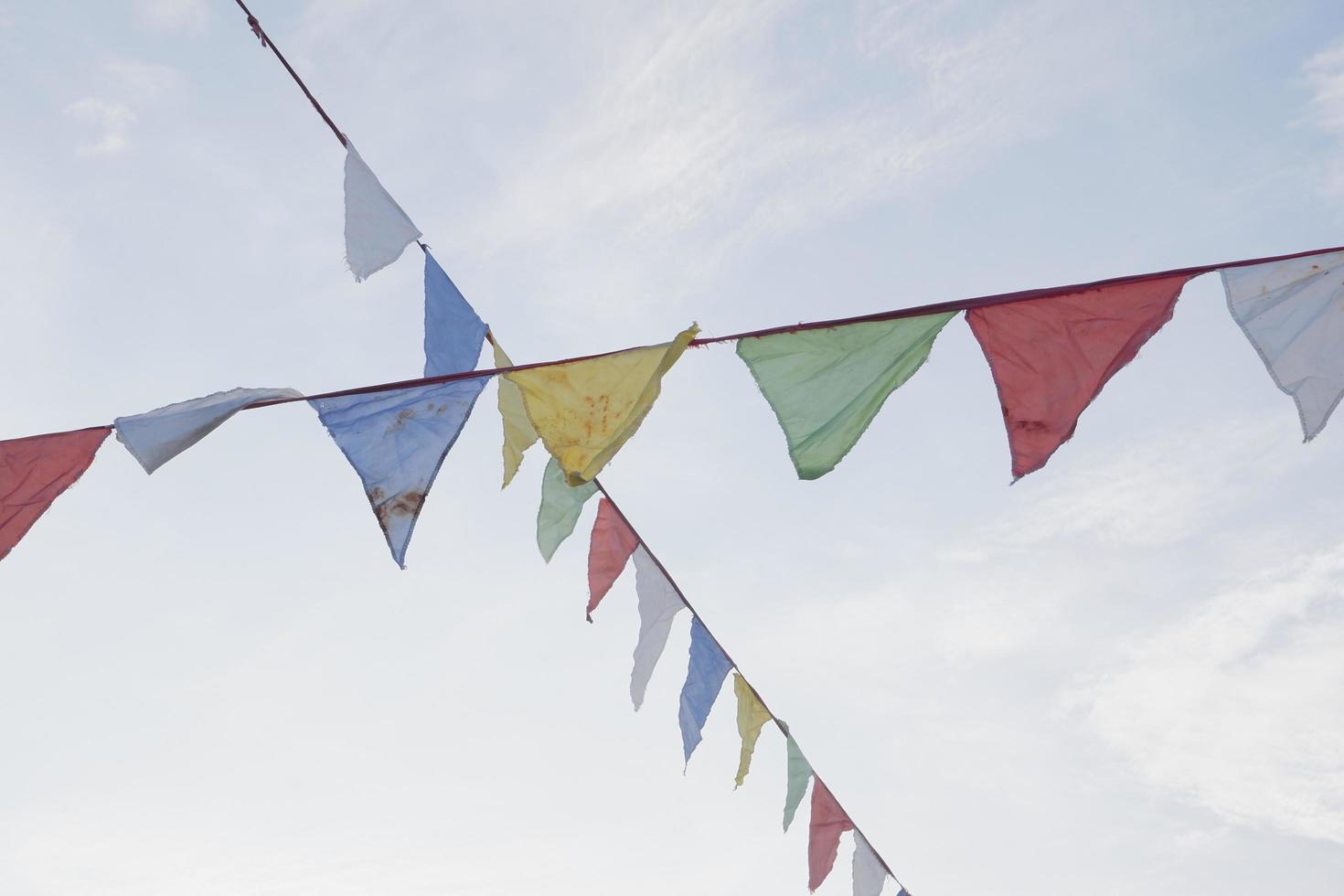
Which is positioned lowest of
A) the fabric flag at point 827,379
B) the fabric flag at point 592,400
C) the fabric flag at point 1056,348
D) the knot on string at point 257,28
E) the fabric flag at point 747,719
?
the fabric flag at point 1056,348

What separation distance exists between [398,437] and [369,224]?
104 cm

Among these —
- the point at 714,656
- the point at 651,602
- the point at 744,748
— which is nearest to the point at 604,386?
the point at 651,602

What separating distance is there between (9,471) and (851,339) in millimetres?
2487

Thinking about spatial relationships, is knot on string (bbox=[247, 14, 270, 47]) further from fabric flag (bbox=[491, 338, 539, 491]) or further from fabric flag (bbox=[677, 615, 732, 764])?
fabric flag (bbox=[677, 615, 732, 764])

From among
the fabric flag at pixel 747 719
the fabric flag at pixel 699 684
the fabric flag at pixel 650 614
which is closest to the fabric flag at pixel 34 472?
the fabric flag at pixel 650 614

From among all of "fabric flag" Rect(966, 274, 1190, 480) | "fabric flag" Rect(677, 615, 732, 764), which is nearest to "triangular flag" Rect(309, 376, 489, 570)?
"fabric flag" Rect(966, 274, 1190, 480)

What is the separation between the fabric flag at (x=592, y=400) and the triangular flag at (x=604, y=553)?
189 cm

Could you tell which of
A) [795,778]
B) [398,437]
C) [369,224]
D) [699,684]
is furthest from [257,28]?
[795,778]

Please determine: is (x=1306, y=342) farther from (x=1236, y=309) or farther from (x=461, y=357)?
(x=461, y=357)

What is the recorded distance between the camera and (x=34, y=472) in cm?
325

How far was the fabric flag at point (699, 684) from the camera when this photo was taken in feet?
18.6

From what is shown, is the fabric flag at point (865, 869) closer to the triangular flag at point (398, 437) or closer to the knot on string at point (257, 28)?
the triangular flag at point (398, 437)

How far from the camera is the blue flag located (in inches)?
126

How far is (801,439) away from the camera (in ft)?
10.1
